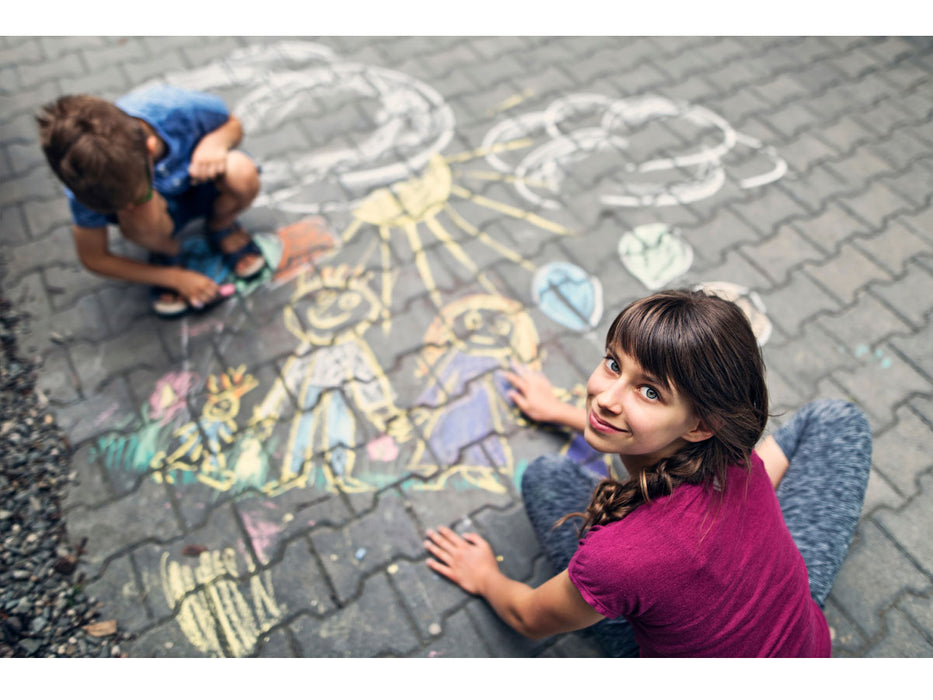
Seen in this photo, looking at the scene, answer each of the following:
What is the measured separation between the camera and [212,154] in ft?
8.45

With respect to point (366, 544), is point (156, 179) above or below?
above

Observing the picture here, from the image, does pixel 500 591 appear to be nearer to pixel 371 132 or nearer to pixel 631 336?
pixel 631 336

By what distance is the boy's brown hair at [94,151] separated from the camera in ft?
6.94

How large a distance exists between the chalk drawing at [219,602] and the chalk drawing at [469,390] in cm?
61

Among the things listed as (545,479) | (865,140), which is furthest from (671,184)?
(545,479)

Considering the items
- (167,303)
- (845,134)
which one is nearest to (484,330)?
(167,303)

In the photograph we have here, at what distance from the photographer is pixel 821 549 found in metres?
1.86

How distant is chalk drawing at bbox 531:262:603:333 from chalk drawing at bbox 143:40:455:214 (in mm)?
890

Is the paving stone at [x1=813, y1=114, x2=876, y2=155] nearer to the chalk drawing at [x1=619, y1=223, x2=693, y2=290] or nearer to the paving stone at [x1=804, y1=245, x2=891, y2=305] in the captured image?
the paving stone at [x1=804, y1=245, x2=891, y2=305]

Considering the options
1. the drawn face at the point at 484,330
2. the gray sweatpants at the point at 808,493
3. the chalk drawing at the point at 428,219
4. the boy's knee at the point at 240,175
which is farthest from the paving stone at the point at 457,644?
the boy's knee at the point at 240,175

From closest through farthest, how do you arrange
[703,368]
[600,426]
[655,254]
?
[703,368], [600,426], [655,254]

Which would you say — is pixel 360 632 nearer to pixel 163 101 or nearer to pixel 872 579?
pixel 872 579

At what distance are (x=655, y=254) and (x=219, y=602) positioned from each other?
7.16ft

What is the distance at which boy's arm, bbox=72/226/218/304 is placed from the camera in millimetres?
2463
